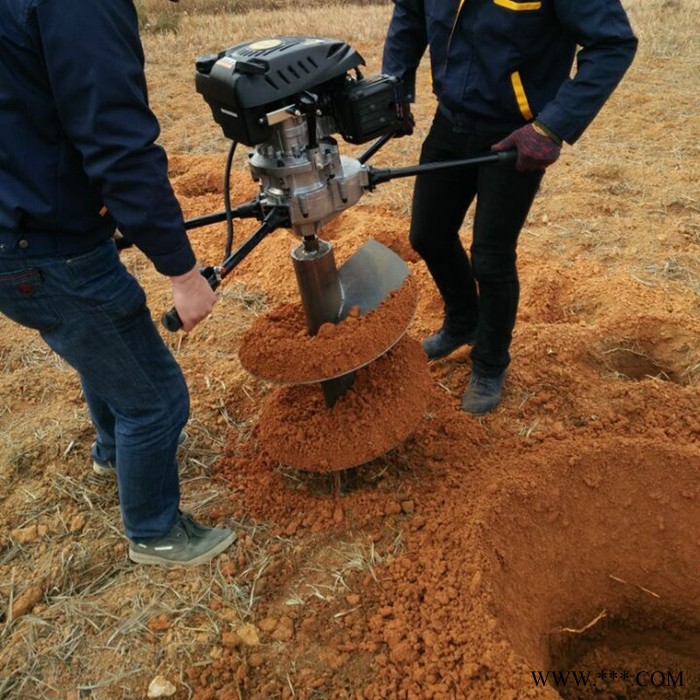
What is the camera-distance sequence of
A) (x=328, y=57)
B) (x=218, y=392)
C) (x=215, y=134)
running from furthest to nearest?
(x=215, y=134)
(x=218, y=392)
(x=328, y=57)

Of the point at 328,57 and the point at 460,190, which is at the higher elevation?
the point at 328,57

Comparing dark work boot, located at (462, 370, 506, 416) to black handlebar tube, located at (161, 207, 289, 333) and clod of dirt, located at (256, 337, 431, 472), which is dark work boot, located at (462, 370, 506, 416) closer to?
clod of dirt, located at (256, 337, 431, 472)

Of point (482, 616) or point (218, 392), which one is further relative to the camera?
point (218, 392)

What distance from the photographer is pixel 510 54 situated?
240cm

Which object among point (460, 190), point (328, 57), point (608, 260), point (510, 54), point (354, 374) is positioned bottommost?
point (608, 260)

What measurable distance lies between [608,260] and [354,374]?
2300 millimetres

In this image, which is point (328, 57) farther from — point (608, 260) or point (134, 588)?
point (608, 260)

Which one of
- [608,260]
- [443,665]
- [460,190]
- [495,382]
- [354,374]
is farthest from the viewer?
[608,260]

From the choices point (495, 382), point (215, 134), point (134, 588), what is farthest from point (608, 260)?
point (215, 134)

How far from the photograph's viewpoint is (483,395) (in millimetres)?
3145

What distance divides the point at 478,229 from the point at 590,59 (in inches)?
29.7

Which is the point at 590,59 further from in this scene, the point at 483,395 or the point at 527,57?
the point at 483,395

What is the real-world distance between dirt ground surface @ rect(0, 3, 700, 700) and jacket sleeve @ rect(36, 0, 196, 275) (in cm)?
77

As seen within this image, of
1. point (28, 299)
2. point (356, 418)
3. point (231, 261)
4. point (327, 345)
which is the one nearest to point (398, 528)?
point (356, 418)
